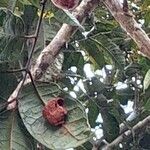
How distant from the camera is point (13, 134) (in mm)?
827

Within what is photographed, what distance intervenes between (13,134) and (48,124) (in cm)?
6

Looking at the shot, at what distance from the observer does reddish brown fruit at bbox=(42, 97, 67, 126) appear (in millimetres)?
814

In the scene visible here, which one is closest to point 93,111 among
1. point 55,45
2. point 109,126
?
point 109,126

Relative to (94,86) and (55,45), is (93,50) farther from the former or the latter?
(55,45)

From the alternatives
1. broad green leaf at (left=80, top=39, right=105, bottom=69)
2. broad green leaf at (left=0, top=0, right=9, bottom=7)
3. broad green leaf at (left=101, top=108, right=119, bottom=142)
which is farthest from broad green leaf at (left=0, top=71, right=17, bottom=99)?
broad green leaf at (left=101, top=108, right=119, bottom=142)

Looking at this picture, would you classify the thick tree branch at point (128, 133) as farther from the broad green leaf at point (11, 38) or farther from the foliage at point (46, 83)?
the broad green leaf at point (11, 38)

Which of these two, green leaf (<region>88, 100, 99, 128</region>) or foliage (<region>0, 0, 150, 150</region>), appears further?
green leaf (<region>88, 100, 99, 128</region>)

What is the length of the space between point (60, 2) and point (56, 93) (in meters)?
0.16

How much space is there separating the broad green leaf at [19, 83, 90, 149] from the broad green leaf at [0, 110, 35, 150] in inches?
0.8

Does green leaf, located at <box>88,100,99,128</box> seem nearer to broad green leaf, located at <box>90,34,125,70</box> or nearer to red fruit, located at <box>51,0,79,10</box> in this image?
broad green leaf, located at <box>90,34,125,70</box>

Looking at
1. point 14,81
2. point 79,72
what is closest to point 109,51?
point 79,72

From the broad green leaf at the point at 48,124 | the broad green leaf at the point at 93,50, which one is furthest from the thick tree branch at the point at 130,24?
the broad green leaf at the point at 93,50

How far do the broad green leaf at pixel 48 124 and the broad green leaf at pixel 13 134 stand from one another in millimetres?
21

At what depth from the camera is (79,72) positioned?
1428 mm
